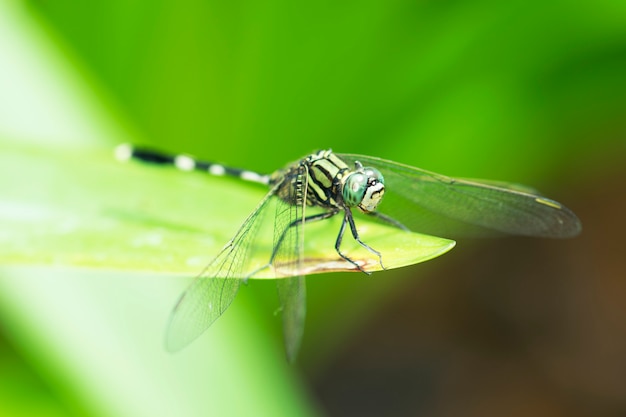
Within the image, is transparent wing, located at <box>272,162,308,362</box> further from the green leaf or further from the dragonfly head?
the dragonfly head

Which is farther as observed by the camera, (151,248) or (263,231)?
(263,231)

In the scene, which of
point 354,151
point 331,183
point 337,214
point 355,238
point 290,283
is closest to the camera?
point 290,283

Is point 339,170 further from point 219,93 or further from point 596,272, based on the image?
point 596,272

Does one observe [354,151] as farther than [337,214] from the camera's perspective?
Yes

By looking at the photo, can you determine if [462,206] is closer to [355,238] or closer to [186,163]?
[355,238]

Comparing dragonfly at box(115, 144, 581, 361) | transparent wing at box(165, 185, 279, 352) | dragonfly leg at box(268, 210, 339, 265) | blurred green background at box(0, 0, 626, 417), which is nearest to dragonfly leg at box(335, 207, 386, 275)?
dragonfly at box(115, 144, 581, 361)

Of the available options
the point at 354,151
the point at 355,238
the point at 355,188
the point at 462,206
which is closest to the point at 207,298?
the point at 355,238

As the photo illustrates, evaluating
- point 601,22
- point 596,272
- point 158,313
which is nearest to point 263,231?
point 158,313
